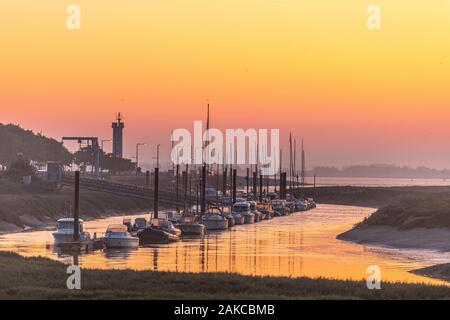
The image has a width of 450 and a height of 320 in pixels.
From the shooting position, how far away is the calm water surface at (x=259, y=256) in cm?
6625

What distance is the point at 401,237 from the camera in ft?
322

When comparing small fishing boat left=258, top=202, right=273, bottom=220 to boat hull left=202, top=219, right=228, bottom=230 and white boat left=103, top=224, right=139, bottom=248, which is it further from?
white boat left=103, top=224, right=139, bottom=248

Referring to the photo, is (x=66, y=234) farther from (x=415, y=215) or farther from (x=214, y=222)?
(x=415, y=215)

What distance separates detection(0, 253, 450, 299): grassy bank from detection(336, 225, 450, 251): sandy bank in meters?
41.8

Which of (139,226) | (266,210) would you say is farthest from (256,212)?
(139,226)

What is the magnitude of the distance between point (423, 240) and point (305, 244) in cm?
1084

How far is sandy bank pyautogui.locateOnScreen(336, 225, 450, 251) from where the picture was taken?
89.3 meters

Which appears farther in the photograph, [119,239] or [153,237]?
[153,237]

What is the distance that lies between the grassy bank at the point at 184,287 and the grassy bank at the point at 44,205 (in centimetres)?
6657

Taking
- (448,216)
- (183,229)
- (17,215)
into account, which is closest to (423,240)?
(448,216)

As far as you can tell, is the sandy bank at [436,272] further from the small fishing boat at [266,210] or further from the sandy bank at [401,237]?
the small fishing boat at [266,210]

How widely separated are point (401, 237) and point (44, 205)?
189 feet

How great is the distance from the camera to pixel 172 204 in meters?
186

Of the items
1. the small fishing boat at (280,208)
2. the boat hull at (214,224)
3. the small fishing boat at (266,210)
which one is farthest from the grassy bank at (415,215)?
the small fishing boat at (280,208)
